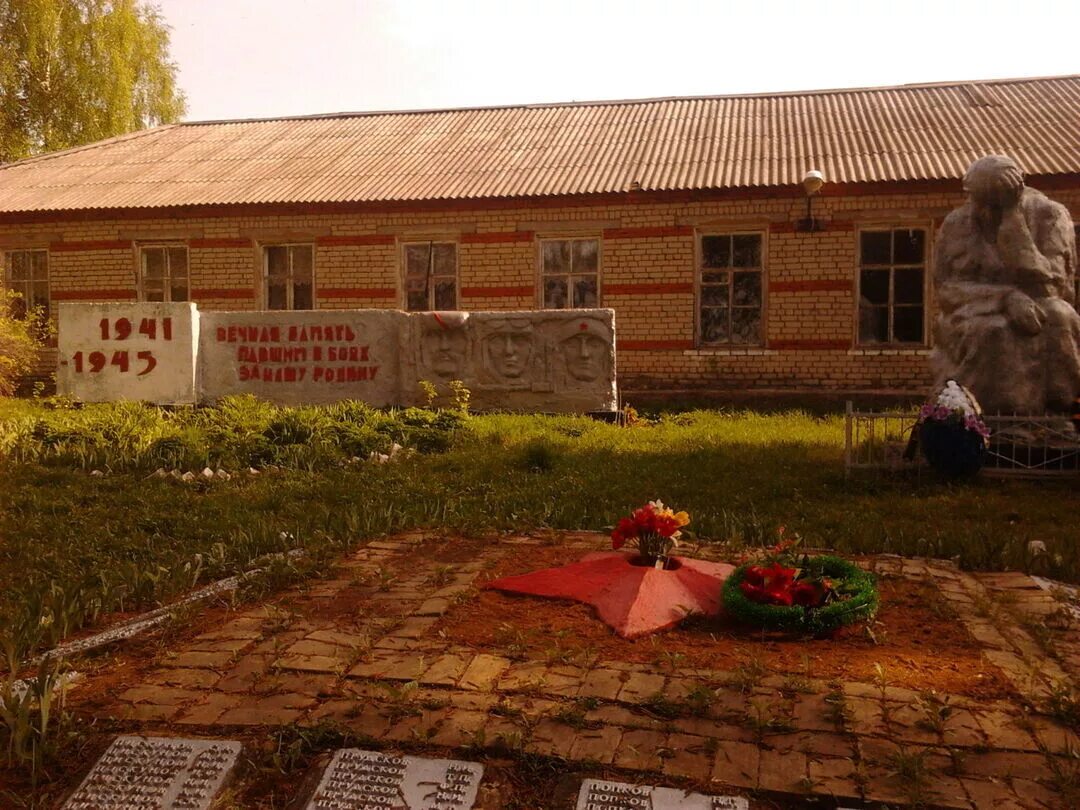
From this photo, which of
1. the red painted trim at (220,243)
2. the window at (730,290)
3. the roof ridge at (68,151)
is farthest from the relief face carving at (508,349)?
the roof ridge at (68,151)

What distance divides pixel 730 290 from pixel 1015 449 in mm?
7271

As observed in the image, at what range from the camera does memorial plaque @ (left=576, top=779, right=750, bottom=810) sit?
2477 millimetres

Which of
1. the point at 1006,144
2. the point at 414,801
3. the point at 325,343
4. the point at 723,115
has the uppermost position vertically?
the point at 723,115

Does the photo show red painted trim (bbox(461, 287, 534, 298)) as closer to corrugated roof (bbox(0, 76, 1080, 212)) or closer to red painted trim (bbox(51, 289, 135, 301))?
corrugated roof (bbox(0, 76, 1080, 212))

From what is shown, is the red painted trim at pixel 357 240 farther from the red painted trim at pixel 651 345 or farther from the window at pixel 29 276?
the window at pixel 29 276

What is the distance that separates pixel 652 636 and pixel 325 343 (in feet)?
28.3

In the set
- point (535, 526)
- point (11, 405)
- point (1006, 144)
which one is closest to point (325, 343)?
point (11, 405)

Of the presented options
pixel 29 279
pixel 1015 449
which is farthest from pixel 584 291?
pixel 29 279

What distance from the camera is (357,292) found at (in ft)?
51.3

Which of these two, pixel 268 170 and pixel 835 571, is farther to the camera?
pixel 268 170

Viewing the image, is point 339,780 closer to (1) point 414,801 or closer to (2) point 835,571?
(1) point 414,801

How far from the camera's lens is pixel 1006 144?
13984 mm

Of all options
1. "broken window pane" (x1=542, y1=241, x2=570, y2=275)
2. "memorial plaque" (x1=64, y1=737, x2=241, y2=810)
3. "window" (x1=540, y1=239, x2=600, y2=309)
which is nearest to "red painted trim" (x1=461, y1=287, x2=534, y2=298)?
"window" (x1=540, y1=239, x2=600, y2=309)

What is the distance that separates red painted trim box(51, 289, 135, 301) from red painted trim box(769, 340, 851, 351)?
11025mm
